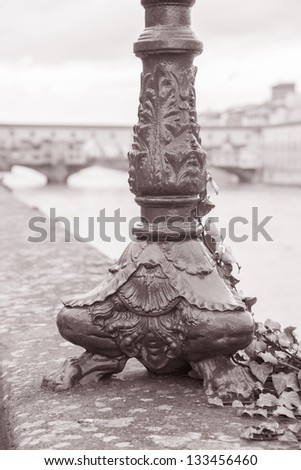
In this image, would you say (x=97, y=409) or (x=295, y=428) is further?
(x=97, y=409)

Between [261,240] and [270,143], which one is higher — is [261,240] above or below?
below

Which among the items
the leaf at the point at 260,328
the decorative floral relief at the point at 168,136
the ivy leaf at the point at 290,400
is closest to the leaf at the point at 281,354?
the leaf at the point at 260,328

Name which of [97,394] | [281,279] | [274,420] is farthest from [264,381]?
[281,279]

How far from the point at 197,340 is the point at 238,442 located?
0.40 metres

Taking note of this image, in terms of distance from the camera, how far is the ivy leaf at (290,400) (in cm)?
215

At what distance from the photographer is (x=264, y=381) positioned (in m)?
2.29

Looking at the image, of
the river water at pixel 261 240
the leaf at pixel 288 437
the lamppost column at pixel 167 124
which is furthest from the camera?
the river water at pixel 261 240

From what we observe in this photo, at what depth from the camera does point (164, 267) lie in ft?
7.74

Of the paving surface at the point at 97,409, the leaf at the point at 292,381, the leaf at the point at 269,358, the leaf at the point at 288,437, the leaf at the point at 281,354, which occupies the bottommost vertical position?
the paving surface at the point at 97,409

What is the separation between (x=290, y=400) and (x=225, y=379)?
0.20 m

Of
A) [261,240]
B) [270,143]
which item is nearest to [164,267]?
[261,240]

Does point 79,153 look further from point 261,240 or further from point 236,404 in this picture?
point 236,404

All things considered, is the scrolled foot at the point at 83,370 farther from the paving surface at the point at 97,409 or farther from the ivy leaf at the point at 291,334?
the ivy leaf at the point at 291,334
